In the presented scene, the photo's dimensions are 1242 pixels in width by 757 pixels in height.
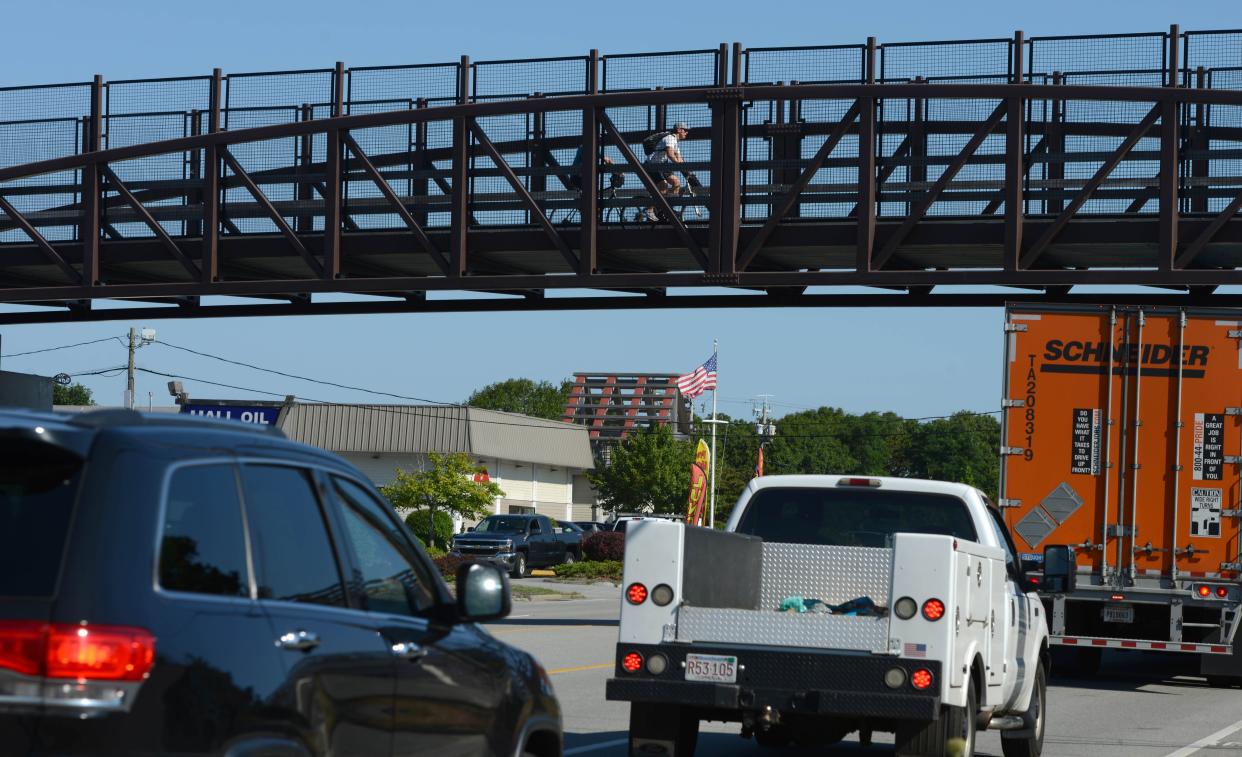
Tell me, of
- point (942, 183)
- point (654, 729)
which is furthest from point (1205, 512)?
point (654, 729)

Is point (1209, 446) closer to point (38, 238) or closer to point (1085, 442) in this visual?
point (1085, 442)

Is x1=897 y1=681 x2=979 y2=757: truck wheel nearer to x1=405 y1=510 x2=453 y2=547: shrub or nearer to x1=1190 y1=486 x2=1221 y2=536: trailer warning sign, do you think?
x1=1190 y1=486 x2=1221 y2=536: trailer warning sign

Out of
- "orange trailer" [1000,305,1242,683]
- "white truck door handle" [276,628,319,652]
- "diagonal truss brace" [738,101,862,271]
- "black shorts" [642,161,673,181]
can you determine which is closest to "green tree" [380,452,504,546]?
"black shorts" [642,161,673,181]

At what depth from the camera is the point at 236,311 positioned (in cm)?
2778

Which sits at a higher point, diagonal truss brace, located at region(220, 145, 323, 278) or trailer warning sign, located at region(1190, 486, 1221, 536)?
diagonal truss brace, located at region(220, 145, 323, 278)

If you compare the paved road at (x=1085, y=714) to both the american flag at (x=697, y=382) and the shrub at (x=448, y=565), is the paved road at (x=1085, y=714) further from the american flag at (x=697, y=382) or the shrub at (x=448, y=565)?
the american flag at (x=697, y=382)

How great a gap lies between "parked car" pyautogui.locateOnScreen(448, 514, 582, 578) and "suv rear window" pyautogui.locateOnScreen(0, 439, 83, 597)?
40.4 m

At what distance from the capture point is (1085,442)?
1906 cm

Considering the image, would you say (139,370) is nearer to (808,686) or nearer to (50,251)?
(50,251)

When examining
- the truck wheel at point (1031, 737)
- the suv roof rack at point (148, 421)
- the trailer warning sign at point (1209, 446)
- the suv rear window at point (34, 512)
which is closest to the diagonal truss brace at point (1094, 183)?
the trailer warning sign at point (1209, 446)

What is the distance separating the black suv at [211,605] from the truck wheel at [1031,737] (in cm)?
674

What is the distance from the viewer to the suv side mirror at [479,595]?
6.16 metres

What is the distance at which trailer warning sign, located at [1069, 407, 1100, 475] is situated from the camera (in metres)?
19.0

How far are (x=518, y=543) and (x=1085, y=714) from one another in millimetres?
33197
